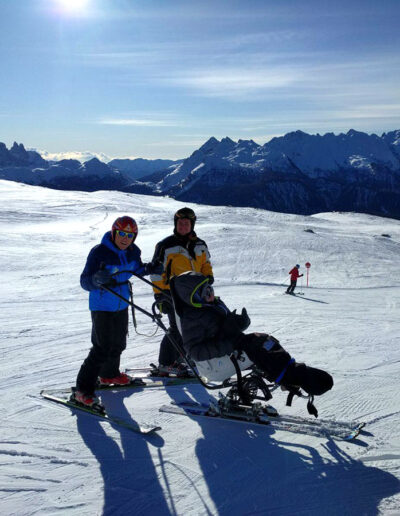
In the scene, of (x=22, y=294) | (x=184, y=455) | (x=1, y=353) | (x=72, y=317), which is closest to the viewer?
(x=184, y=455)

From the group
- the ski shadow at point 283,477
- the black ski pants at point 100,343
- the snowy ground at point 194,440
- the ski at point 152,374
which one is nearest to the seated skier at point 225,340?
the ski shadow at point 283,477

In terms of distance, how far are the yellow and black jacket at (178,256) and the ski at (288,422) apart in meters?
1.51

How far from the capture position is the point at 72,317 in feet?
30.8

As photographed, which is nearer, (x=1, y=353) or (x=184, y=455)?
(x=184, y=455)

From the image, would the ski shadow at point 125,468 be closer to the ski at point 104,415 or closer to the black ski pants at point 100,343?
the ski at point 104,415

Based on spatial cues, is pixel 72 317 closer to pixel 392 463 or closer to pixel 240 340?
pixel 240 340

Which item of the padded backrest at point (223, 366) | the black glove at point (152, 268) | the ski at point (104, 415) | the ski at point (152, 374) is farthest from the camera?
the ski at point (152, 374)

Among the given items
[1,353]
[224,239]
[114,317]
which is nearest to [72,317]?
[1,353]

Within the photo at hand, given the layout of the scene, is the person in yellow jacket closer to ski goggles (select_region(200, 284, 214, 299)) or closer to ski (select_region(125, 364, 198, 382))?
ski (select_region(125, 364, 198, 382))

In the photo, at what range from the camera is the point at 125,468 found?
3.68 meters

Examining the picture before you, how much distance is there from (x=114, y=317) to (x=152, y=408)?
111 centimetres

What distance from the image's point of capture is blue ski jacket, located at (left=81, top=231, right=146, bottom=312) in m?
4.70

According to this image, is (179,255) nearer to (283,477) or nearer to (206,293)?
(206,293)

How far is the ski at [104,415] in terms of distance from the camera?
4.28 m
